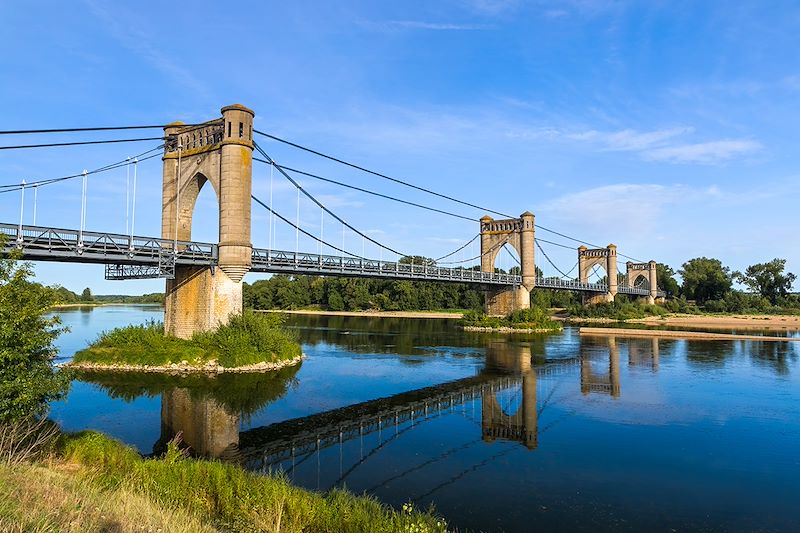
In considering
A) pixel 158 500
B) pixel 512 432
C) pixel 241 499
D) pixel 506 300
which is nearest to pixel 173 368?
pixel 512 432

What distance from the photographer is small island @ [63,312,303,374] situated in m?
27.2

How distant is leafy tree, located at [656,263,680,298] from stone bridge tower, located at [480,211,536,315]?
232 ft

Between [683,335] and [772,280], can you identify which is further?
[772,280]

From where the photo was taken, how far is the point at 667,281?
124 metres

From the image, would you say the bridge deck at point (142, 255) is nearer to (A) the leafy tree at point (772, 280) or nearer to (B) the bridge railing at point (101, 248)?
(B) the bridge railing at point (101, 248)

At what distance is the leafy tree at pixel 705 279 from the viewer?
352ft

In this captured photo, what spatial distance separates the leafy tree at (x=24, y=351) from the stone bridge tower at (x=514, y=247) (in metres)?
55.7

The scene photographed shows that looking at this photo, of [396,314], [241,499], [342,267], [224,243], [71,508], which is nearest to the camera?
[71,508]

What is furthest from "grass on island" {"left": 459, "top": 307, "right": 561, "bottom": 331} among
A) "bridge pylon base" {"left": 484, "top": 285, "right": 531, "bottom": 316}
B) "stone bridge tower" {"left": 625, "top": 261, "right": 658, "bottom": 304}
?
"stone bridge tower" {"left": 625, "top": 261, "right": 658, "bottom": 304}

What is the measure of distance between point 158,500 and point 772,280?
12309cm

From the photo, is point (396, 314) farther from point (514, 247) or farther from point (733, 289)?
point (733, 289)

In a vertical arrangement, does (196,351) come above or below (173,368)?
above

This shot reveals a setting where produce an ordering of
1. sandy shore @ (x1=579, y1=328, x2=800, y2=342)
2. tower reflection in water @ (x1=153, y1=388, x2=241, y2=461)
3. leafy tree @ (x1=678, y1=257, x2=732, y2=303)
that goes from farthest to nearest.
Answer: leafy tree @ (x1=678, y1=257, x2=732, y2=303) → sandy shore @ (x1=579, y1=328, x2=800, y2=342) → tower reflection in water @ (x1=153, y1=388, x2=241, y2=461)

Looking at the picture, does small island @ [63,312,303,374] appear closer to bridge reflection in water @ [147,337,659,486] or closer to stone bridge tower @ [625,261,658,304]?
bridge reflection in water @ [147,337,659,486]
